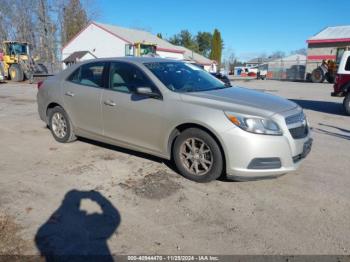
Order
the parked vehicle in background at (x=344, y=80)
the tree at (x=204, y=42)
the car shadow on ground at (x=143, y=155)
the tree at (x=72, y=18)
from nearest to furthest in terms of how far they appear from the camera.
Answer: the car shadow on ground at (x=143, y=155), the parked vehicle in background at (x=344, y=80), the tree at (x=72, y=18), the tree at (x=204, y=42)

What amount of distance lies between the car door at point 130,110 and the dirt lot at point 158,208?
1.41 ft

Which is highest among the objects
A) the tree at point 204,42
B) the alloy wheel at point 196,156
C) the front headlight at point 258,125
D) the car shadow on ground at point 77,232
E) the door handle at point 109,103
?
the tree at point 204,42

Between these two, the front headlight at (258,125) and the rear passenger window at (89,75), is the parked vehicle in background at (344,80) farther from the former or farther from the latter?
the rear passenger window at (89,75)

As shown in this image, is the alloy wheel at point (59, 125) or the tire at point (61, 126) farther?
the alloy wheel at point (59, 125)

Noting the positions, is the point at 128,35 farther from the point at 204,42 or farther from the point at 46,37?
the point at 204,42

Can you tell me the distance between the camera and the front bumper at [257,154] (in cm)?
392

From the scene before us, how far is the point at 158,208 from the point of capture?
3.69 meters

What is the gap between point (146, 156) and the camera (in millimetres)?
5426

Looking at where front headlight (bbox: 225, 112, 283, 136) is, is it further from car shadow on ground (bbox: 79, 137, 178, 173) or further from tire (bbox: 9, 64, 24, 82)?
tire (bbox: 9, 64, 24, 82)

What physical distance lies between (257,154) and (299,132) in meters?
0.76

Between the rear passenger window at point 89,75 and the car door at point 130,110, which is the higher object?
the rear passenger window at point 89,75

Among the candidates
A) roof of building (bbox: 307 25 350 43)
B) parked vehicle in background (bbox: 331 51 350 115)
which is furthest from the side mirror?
roof of building (bbox: 307 25 350 43)

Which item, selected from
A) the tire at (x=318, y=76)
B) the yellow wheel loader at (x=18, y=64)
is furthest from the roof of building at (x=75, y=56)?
the tire at (x=318, y=76)

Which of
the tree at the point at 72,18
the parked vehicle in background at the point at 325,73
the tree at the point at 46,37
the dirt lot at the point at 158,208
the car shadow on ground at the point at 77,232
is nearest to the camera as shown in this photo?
the car shadow on ground at the point at 77,232
